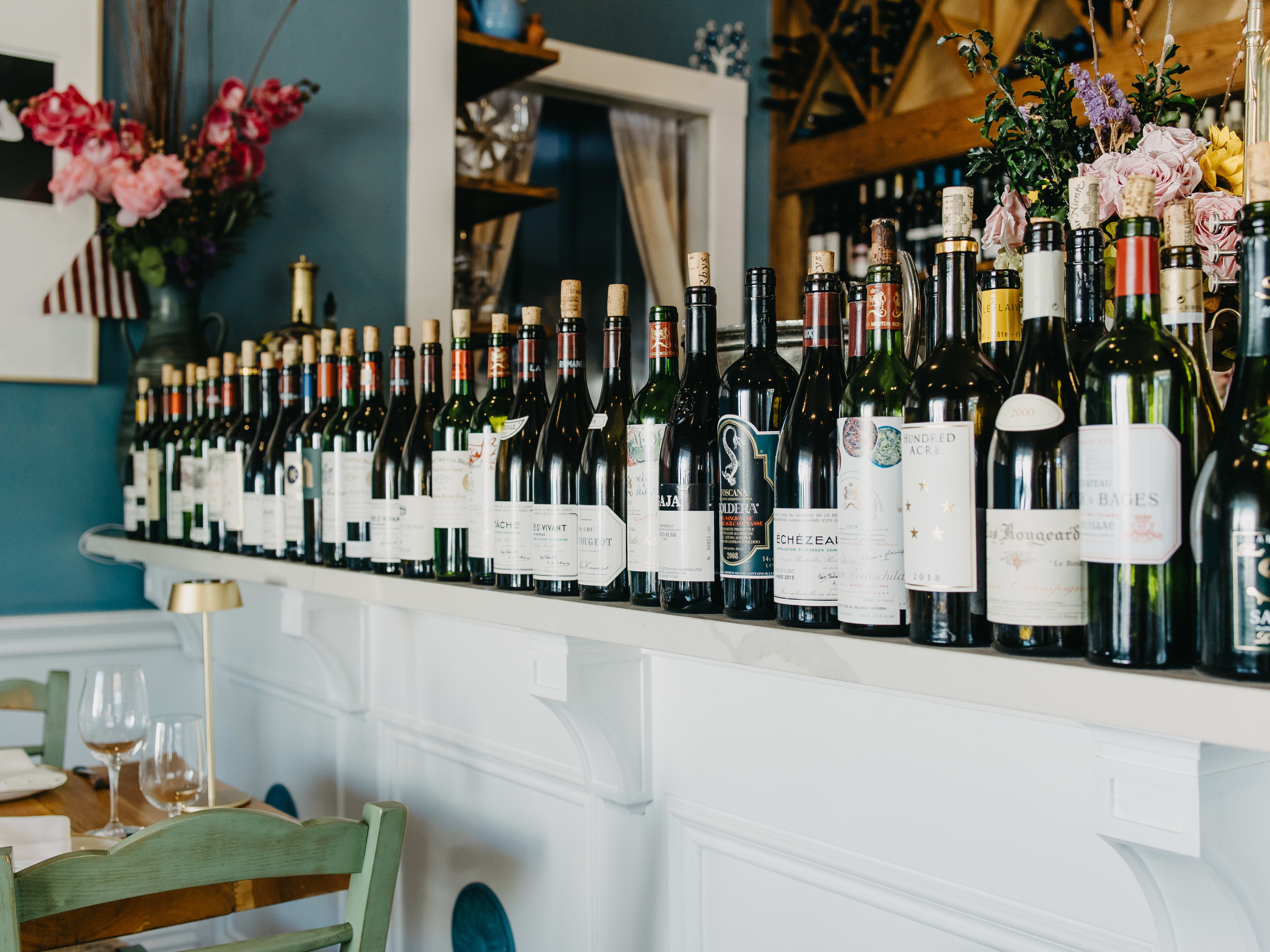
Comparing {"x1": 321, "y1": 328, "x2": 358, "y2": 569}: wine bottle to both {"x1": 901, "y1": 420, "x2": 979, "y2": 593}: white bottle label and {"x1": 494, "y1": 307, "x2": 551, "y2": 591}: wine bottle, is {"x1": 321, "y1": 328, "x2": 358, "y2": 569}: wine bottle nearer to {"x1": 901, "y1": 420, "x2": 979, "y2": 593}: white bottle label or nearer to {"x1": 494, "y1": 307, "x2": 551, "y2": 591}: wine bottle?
{"x1": 494, "y1": 307, "x2": 551, "y2": 591}: wine bottle

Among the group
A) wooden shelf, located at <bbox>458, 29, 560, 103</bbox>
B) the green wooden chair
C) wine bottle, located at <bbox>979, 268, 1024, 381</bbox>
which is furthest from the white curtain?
wine bottle, located at <bbox>979, 268, 1024, 381</bbox>

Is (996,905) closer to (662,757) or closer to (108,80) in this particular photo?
(662,757)

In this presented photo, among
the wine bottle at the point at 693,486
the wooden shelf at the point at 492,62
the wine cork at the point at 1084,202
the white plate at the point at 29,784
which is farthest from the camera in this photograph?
the wooden shelf at the point at 492,62

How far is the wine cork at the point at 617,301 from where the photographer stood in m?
0.98

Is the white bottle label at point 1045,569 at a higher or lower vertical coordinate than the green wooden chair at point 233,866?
higher

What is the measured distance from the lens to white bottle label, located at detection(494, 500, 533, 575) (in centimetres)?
108

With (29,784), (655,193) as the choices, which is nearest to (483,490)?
(29,784)

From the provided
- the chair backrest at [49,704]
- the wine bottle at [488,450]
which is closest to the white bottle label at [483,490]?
the wine bottle at [488,450]

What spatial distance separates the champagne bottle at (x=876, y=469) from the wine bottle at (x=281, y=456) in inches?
40.0

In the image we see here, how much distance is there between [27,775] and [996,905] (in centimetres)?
136

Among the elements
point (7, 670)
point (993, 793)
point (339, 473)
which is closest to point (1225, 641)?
point (993, 793)

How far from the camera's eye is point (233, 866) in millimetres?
930

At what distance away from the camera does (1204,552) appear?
58 cm

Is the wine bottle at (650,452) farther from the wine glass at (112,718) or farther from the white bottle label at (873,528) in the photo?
the wine glass at (112,718)
